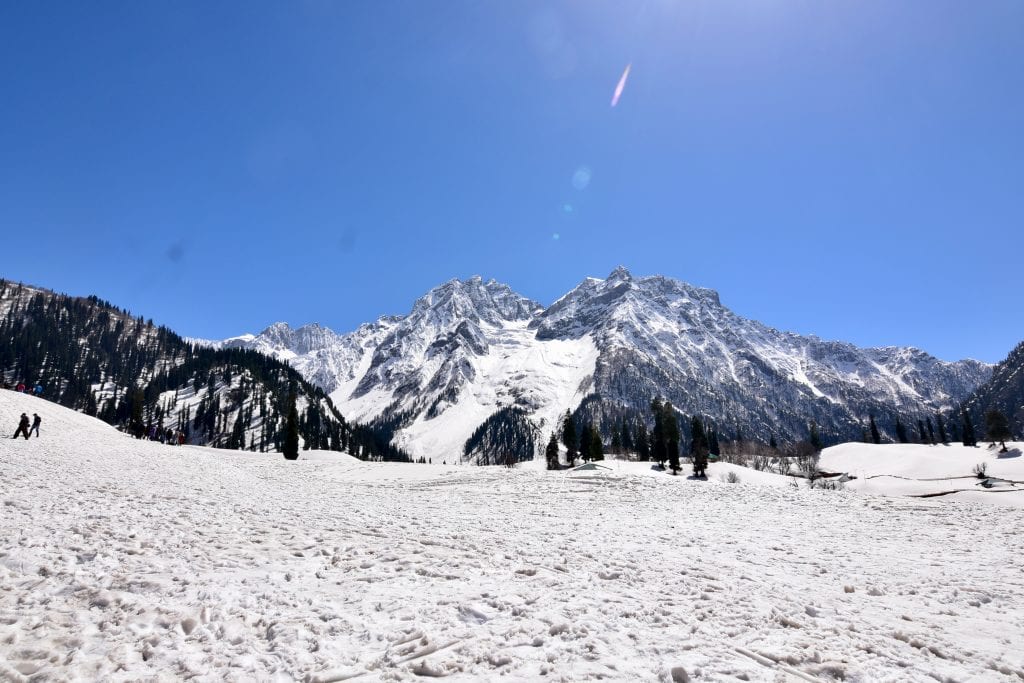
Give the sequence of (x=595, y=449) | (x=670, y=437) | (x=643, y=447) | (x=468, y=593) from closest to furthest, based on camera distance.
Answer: (x=468, y=593)
(x=670, y=437)
(x=595, y=449)
(x=643, y=447)

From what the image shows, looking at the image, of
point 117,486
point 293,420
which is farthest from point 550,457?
point 117,486

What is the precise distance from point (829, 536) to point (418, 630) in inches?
700

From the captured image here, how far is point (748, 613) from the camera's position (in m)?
8.92

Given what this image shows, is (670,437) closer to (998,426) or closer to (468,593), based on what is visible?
(998,426)

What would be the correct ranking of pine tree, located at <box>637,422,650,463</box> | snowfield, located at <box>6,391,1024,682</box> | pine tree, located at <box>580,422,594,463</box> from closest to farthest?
1. snowfield, located at <box>6,391,1024,682</box>
2. pine tree, located at <box>580,422,594,463</box>
3. pine tree, located at <box>637,422,650,463</box>

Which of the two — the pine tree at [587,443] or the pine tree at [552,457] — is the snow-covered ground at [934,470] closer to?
the pine tree at [587,443]

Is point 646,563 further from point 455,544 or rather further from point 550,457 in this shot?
point 550,457

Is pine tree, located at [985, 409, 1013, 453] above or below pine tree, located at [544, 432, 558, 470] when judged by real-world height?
above

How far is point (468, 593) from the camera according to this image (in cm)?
938

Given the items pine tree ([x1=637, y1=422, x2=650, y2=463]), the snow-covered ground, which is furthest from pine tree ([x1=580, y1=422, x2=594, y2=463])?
the snow-covered ground

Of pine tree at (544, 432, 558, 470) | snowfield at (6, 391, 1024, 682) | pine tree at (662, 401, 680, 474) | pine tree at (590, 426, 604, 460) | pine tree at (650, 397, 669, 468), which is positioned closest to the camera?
snowfield at (6, 391, 1024, 682)

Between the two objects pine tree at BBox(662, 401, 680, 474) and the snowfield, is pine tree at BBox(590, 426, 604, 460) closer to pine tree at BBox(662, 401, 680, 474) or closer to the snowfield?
pine tree at BBox(662, 401, 680, 474)

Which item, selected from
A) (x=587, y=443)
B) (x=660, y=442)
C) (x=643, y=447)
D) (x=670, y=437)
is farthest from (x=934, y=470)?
(x=587, y=443)

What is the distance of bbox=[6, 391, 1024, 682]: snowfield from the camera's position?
648 cm
